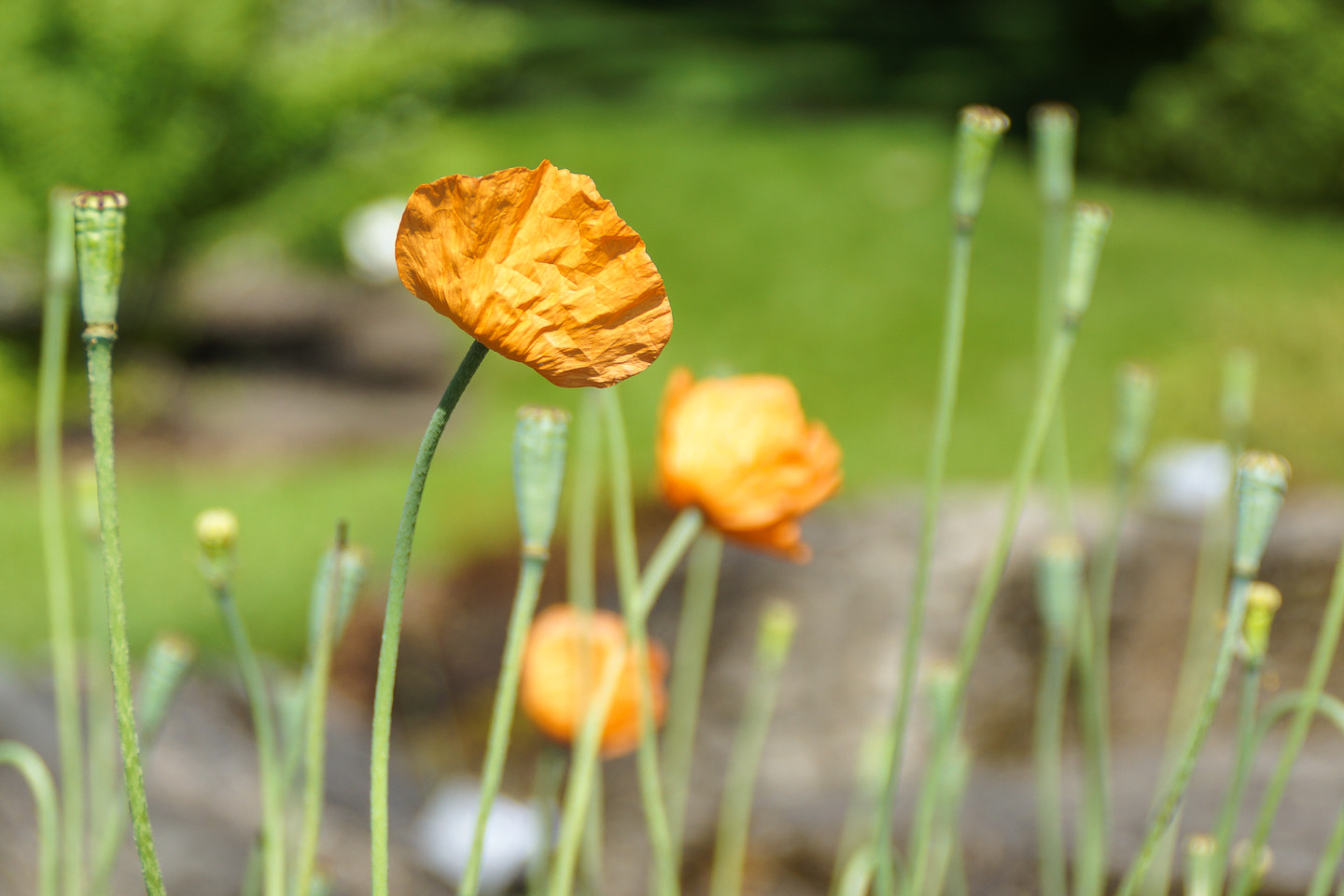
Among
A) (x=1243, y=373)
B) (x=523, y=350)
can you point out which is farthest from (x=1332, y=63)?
(x=523, y=350)

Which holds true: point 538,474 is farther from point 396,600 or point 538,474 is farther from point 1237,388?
point 1237,388

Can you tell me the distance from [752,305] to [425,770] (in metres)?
2.56

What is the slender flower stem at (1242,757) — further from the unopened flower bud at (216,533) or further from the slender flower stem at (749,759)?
the unopened flower bud at (216,533)

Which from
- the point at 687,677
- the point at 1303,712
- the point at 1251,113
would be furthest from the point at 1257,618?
the point at 1251,113

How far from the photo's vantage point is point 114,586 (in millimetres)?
230

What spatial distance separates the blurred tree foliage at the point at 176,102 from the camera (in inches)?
108

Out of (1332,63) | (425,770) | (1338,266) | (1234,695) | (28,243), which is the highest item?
(1332,63)

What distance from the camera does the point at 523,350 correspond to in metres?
0.24

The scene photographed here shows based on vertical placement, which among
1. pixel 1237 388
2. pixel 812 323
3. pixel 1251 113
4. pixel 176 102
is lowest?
pixel 1237 388

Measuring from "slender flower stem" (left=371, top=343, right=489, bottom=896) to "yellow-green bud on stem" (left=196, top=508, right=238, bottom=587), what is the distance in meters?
0.09

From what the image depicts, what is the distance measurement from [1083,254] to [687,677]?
577 mm

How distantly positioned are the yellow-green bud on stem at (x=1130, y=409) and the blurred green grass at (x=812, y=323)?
1.48m

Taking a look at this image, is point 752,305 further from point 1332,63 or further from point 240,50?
point 1332,63

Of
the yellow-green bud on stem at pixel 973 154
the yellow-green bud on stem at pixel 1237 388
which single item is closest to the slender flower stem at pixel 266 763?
the yellow-green bud on stem at pixel 973 154
